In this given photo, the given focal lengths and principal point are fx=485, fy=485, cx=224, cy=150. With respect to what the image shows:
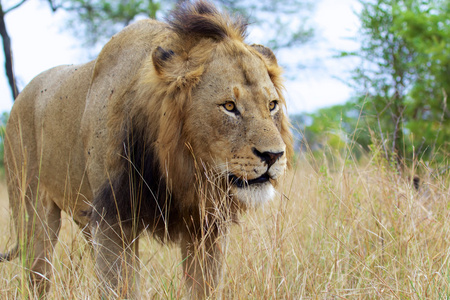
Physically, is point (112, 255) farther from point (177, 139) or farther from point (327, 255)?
point (327, 255)

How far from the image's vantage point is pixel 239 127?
2846mm

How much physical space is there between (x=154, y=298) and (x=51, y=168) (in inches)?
60.4

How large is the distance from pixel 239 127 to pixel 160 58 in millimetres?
705

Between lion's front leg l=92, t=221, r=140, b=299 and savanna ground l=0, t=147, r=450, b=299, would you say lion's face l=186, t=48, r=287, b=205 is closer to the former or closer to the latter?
savanna ground l=0, t=147, r=450, b=299

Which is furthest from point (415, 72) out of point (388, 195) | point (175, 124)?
point (175, 124)

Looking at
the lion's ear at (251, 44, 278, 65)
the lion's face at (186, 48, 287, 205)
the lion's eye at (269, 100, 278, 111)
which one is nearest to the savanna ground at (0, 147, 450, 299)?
the lion's face at (186, 48, 287, 205)

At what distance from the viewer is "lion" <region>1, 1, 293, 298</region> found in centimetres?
286

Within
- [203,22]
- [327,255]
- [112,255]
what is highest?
[203,22]

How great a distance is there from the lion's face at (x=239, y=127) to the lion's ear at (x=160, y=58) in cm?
28

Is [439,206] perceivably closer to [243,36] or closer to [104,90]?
[243,36]

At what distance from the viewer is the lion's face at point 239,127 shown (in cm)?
276

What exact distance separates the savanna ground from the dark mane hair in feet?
3.39

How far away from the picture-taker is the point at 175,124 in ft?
9.91

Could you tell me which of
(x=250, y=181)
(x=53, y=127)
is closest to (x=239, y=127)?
(x=250, y=181)
